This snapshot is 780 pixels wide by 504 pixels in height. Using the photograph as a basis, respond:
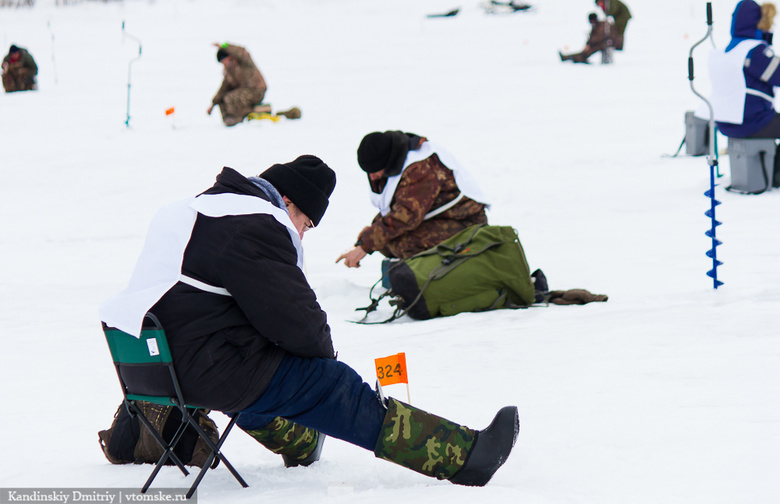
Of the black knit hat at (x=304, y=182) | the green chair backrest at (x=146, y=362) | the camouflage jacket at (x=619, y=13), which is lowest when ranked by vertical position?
the camouflage jacket at (x=619, y=13)

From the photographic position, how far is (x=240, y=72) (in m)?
12.5

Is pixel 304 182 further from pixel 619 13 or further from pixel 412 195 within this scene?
pixel 619 13

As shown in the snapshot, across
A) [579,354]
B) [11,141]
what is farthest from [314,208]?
[11,141]

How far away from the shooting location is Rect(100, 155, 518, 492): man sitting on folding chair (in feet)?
8.32

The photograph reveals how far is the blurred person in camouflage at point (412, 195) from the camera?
5.28 metres

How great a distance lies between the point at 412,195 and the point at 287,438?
2507 millimetres

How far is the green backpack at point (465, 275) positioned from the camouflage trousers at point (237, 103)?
8.04 metres

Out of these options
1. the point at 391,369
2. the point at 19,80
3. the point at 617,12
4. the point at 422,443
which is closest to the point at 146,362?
the point at 422,443

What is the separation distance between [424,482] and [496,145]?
8.69 metres

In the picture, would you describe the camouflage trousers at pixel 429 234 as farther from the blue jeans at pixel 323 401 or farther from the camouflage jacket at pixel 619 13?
the camouflage jacket at pixel 619 13

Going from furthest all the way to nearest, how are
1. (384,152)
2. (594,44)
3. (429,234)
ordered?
(594,44), (429,234), (384,152)

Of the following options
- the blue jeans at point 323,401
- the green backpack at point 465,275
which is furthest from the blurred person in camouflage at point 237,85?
the blue jeans at point 323,401

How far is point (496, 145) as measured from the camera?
11.2 m

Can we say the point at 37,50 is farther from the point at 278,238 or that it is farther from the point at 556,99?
the point at 278,238
